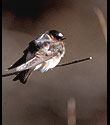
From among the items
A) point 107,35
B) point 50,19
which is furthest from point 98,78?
point 50,19

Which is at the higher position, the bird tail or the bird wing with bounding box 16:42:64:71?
the bird wing with bounding box 16:42:64:71

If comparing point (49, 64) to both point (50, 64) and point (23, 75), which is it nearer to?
point (50, 64)

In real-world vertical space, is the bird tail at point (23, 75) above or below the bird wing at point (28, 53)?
below

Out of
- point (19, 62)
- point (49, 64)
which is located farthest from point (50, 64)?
point (19, 62)

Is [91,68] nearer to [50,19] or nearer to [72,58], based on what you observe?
[72,58]
